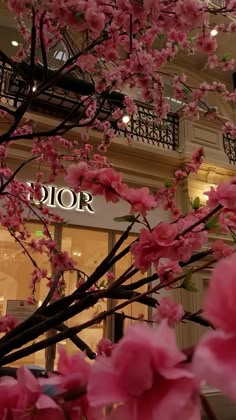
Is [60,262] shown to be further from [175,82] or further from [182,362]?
[182,362]

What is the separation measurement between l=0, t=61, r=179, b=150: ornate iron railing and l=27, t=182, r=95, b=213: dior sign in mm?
1278

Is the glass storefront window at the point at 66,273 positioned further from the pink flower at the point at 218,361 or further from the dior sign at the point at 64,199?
the pink flower at the point at 218,361

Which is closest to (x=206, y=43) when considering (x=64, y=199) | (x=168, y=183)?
(x=168, y=183)

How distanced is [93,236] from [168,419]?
5308mm

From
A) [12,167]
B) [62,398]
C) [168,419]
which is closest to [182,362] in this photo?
[168,419]

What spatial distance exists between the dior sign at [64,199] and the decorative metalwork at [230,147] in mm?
3339

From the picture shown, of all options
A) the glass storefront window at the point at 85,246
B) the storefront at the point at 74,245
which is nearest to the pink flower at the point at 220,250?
the storefront at the point at 74,245

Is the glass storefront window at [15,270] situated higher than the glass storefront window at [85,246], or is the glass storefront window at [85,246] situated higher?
the glass storefront window at [85,246]

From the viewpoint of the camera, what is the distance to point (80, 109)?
549cm

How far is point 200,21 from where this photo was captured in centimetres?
190

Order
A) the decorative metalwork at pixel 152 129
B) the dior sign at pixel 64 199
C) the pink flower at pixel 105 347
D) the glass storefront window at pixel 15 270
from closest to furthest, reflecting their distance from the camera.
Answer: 1. the pink flower at pixel 105 347
2. the glass storefront window at pixel 15 270
3. the dior sign at pixel 64 199
4. the decorative metalwork at pixel 152 129

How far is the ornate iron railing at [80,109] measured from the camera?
5.57m

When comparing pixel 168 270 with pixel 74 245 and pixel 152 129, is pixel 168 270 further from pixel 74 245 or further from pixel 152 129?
pixel 152 129

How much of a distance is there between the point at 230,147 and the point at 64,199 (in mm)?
3907
